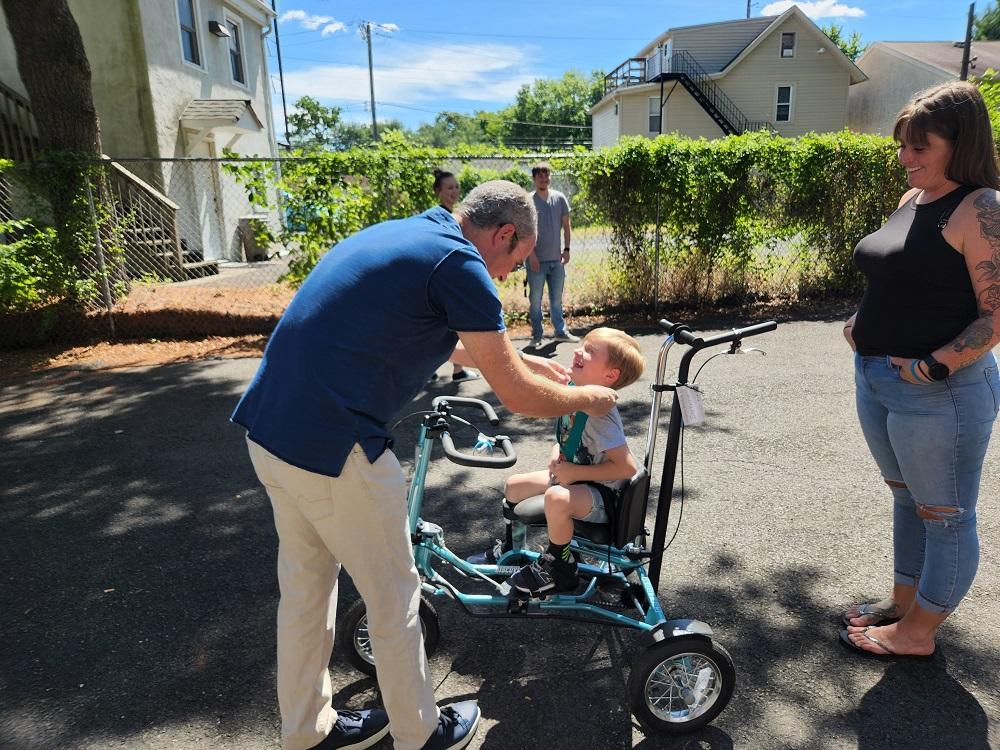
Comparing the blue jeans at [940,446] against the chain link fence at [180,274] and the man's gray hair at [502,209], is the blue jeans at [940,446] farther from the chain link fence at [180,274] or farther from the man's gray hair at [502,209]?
the chain link fence at [180,274]

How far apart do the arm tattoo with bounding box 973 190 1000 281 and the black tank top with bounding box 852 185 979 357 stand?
2.3 inches

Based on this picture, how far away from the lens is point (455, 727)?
222 cm

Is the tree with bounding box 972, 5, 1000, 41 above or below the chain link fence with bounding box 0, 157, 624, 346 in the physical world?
above

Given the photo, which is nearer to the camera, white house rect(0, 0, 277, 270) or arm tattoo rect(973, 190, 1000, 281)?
arm tattoo rect(973, 190, 1000, 281)

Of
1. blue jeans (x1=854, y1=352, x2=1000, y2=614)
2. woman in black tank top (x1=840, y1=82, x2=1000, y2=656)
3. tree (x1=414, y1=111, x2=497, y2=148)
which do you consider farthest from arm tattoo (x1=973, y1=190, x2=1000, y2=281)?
tree (x1=414, y1=111, x2=497, y2=148)

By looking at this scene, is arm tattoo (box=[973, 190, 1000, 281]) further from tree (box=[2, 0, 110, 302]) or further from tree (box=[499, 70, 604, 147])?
tree (box=[499, 70, 604, 147])

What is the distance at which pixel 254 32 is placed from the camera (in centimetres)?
1947

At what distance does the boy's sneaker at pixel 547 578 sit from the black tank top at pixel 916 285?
4.80 ft

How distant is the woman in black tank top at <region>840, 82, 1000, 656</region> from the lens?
7.40 ft

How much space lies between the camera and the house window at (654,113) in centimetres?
3350

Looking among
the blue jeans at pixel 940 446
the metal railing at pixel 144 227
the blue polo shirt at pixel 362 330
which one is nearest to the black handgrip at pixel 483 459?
the blue polo shirt at pixel 362 330

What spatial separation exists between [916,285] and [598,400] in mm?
1225

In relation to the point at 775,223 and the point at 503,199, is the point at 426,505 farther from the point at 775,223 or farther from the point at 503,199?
the point at 775,223

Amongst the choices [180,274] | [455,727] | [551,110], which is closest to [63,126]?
[180,274]
